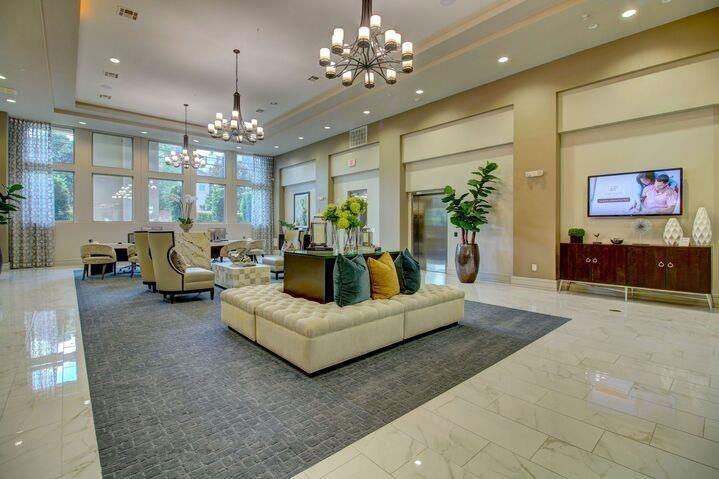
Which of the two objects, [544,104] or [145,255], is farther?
[544,104]

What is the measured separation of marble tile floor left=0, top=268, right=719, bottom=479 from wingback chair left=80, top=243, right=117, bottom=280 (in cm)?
427

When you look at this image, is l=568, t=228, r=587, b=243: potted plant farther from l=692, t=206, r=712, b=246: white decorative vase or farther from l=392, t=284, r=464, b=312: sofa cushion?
l=392, t=284, r=464, b=312: sofa cushion

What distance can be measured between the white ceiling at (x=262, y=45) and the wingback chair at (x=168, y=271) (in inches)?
133

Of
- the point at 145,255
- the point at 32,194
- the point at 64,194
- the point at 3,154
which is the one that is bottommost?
the point at 145,255

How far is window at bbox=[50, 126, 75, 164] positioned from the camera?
33.0ft

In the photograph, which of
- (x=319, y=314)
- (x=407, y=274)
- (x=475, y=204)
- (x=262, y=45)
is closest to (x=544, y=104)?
(x=475, y=204)

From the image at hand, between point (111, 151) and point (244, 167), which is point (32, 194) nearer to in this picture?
point (111, 151)

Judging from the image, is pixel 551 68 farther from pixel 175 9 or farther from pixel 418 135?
pixel 175 9

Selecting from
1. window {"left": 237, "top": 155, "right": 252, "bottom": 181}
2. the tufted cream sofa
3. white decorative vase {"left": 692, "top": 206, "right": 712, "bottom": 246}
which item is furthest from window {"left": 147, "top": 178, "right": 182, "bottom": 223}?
white decorative vase {"left": 692, "top": 206, "right": 712, "bottom": 246}

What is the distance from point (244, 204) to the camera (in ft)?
45.6

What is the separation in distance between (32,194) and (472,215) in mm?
11741

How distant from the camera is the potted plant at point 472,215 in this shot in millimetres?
7066

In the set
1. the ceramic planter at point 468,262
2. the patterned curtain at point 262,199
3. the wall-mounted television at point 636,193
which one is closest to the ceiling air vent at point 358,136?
the ceramic planter at point 468,262

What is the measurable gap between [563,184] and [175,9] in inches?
283
